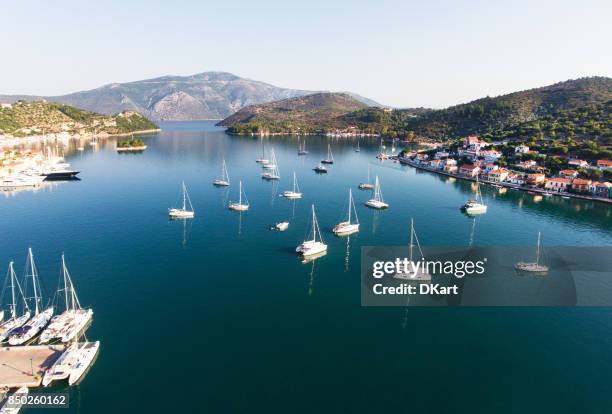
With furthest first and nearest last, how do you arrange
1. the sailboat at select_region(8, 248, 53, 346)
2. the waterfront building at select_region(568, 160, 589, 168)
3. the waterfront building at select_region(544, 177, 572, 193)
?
the waterfront building at select_region(568, 160, 589, 168) < the waterfront building at select_region(544, 177, 572, 193) < the sailboat at select_region(8, 248, 53, 346)

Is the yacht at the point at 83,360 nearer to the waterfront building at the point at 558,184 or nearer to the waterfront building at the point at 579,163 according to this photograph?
the waterfront building at the point at 558,184

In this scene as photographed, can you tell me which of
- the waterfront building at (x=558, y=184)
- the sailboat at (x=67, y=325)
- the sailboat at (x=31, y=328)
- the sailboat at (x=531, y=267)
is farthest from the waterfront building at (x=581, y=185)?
the sailboat at (x=31, y=328)

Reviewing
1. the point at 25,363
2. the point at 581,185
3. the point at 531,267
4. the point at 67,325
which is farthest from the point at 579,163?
the point at 25,363

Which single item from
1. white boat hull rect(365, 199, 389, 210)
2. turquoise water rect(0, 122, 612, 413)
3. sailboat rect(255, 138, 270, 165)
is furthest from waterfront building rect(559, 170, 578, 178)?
sailboat rect(255, 138, 270, 165)

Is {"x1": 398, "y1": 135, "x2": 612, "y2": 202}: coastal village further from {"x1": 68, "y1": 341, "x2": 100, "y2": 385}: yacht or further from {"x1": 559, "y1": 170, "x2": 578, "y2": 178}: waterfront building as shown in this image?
{"x1": 68, "y1": 341, "x2": 100, "y2": 385}: yacht

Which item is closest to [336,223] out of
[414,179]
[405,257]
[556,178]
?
[405,257]

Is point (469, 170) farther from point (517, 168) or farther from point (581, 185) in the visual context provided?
point (581, 185)
